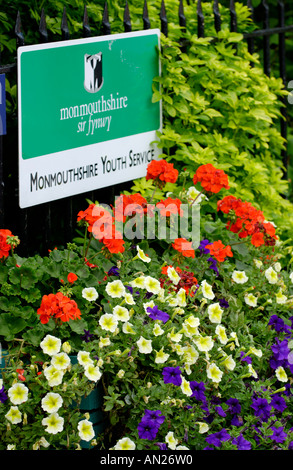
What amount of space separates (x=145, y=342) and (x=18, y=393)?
496mm

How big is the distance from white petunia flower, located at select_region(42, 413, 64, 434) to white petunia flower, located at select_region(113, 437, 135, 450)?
21 centimetres

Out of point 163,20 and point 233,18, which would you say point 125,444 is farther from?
point 233,18

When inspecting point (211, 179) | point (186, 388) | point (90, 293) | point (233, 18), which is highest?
point (233, 18)

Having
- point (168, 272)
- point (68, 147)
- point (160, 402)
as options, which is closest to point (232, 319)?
point (168, 272)

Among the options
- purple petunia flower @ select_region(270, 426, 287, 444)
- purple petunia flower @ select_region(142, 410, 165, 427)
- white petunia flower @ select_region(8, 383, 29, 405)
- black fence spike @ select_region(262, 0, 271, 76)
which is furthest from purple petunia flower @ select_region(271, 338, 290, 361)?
black fence spike @ select_region(262, 0, 271, 76)

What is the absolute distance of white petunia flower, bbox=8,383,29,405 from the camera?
101 inches

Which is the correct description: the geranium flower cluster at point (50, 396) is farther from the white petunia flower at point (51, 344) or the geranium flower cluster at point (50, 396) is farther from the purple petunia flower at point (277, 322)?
the purple petunia flower at point (277, 322)

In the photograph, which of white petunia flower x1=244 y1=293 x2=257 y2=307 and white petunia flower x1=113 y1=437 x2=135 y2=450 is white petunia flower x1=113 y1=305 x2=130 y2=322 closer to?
white petunia flower x1=113 y1=437 x2=135 y2=450

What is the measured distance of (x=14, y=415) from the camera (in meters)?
2.56

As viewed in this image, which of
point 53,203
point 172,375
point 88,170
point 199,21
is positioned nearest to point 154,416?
point 172,375

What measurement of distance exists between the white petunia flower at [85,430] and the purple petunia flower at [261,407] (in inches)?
25.8

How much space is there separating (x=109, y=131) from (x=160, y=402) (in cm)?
153

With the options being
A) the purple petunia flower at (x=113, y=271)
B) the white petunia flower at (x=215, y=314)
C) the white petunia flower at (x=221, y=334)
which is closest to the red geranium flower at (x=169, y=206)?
the purple petunia flower at (x=113, y=271)
